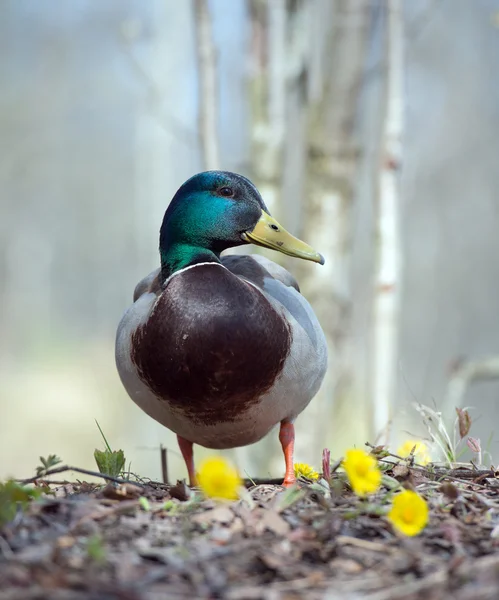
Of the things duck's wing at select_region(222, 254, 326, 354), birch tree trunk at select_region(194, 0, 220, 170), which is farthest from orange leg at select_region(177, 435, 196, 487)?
birch tree trunk at select_region(194, 0, 220, 170)

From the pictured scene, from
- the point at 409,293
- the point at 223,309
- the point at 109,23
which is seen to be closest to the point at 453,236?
the point at 409,293

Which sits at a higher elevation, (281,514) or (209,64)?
(209,64)

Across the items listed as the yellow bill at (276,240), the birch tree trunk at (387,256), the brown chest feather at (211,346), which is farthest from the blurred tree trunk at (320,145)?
A: the brown chest feather at (211,346)

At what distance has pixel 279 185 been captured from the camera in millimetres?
6520

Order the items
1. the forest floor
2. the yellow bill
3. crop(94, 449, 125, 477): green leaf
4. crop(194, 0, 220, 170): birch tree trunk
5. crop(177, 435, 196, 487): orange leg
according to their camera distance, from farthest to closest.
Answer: crop(194, 0, 220, 170): birch tree trunk → crop(177, 435, 196, 487): orange leg → the yellow bill → crop(94, 449, 125, 477): green leaf → the forest floor

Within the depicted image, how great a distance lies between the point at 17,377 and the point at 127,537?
1600 cm

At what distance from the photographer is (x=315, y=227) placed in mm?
6398

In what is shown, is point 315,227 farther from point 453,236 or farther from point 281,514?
point 453,236

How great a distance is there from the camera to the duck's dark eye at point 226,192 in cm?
351

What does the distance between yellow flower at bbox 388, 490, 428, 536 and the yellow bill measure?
1.49 meters

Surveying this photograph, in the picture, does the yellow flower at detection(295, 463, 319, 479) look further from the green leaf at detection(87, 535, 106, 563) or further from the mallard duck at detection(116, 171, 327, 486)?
the green leaf at detection(87, 535, 106, 563)

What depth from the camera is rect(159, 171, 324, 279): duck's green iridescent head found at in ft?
11.4

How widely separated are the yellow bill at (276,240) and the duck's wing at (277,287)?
0.15 meters

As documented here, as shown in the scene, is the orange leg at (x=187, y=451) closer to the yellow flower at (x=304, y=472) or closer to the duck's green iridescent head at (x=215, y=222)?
the yellow flower at (x=304, y=472)
